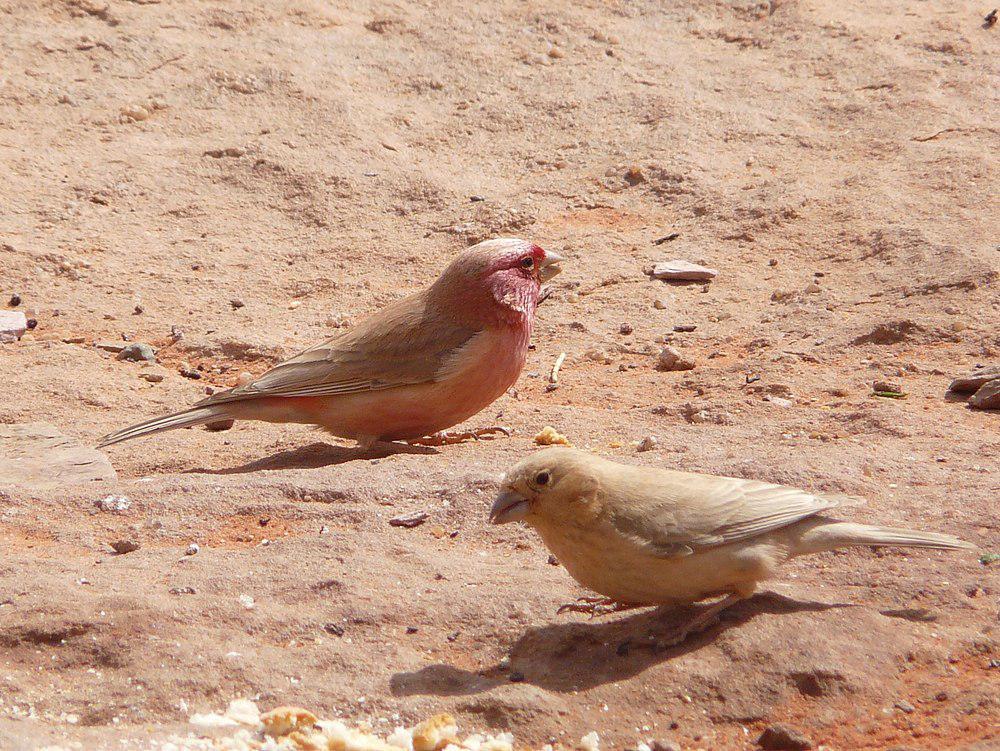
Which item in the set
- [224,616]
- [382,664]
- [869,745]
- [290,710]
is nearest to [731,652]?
[869,745]

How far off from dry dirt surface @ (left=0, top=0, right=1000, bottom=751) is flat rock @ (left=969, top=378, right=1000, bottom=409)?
74 mm

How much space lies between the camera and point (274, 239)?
9305 millimetres

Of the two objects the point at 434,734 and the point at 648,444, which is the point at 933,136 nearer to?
the point at 648,444

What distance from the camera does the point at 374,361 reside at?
22.2ft

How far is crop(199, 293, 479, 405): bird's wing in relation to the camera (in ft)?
21.6

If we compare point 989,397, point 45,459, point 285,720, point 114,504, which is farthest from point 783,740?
point 45,459

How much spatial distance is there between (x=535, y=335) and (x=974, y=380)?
2703 mm

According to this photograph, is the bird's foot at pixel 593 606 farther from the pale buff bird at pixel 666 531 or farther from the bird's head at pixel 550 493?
the bird's head at pixel 550 493

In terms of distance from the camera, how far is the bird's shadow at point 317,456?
641cm

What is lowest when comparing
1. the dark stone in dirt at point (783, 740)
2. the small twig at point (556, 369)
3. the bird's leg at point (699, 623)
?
the small twig at point (556, 369)

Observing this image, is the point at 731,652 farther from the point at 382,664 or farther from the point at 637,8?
the point at 637,8

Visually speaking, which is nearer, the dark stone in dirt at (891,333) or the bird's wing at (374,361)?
the bird's wing at (374,361)

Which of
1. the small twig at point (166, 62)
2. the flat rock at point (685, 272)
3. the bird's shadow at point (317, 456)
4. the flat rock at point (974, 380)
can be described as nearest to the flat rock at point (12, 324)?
the bird's shadow at point (317, 456)

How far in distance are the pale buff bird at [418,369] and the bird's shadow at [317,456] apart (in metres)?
0.08
